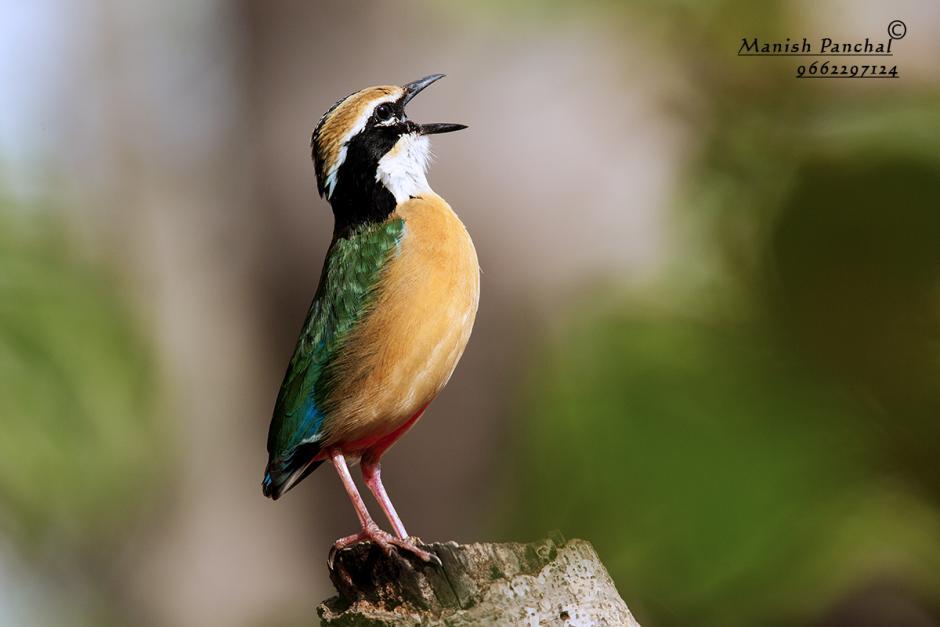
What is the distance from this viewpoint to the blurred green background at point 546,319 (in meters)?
3.97

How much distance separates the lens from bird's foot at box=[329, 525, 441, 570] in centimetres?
267

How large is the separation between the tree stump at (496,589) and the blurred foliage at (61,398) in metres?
5.01

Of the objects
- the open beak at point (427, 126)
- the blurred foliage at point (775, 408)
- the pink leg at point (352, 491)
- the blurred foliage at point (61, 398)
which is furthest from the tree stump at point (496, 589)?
the blurred foliage at point (61, 398)

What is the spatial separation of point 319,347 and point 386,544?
0.77 m

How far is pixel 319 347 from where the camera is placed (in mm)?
3309

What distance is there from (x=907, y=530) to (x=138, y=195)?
6.02 m

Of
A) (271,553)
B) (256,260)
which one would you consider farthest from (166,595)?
(256,260)

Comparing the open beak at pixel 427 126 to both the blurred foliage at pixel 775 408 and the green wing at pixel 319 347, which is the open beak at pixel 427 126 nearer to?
the green wing at pixel 319 347

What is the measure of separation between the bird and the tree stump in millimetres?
290

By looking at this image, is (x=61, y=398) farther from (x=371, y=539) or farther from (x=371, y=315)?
(x=371, y=539)

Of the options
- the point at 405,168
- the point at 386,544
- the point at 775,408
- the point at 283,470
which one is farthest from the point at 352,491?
the point at 775,408

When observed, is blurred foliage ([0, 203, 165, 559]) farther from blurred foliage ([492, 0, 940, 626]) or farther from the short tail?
the short tail

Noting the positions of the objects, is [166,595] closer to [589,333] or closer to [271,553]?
[271,553]

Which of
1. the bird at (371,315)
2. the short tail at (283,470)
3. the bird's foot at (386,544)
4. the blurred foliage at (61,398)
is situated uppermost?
the blurred foliage at (61,398)
